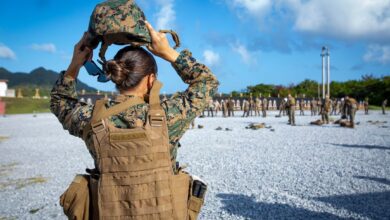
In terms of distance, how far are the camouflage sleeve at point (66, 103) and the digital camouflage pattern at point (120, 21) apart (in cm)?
38

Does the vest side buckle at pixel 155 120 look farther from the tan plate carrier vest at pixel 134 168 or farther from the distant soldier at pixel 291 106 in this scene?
the distant soldier at pixel 291 106

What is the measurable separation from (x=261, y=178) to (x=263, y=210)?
83.0 inches

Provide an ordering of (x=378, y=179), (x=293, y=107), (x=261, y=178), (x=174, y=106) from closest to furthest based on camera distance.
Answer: (x=174, y=106) < (x=378, y=179) < (x=261, y=178) < (x=293, y=107)

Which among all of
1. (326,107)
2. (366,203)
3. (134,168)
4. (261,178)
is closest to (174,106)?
(134,168)

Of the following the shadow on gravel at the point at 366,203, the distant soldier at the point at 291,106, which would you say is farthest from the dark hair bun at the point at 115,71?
the distant soldier at the point at 291,106

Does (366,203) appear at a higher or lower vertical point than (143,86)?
lower

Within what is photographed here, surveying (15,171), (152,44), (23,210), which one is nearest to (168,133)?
(152,44)

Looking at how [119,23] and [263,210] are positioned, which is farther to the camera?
[263,210]

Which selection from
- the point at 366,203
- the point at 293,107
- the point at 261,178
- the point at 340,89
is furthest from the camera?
the point at 340,89

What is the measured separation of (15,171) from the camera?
29.5 ft

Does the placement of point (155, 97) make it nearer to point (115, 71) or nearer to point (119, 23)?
point (115, 71)

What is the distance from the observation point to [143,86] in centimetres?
183

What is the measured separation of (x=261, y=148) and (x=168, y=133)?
10.7 m

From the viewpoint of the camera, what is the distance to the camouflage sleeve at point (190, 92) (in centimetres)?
182
